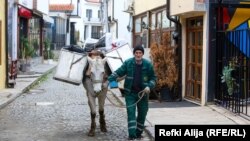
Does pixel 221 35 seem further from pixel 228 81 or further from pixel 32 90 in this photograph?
pixel 32 90

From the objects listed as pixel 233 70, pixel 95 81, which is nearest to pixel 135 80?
pixel 95 81

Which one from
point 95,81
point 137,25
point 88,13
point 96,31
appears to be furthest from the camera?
point 88,13

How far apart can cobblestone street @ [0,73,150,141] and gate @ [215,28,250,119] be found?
2531 mm

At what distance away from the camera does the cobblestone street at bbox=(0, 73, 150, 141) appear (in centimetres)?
987

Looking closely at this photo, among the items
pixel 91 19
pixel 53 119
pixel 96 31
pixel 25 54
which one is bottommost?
pixel 53 119

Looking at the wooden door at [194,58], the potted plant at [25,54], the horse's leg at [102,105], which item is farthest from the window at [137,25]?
the horse's leg at [102,105]

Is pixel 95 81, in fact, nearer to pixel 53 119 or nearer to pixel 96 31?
pixel 53 119

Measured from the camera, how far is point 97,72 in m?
9.98

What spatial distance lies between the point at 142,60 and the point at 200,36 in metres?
5.09

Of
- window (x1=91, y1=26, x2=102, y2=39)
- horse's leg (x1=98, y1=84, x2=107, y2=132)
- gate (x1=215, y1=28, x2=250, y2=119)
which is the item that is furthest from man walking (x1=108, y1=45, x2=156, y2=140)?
window (x1=91, y1=26, x2=102, y2=39)

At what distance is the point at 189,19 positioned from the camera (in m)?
15.0

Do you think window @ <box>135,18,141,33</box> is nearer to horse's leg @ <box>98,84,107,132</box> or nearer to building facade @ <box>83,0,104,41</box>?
horse's leg @ <box>98,84,107,132</box>

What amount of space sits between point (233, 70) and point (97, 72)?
367 centimetres

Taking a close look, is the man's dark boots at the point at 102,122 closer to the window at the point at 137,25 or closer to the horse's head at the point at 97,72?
the horse's head at the point at 97,72
